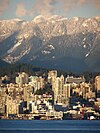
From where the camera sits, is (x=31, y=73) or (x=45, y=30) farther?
(x=45, y=30)

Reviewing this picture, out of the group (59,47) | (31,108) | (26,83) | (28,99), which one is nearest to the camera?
(31,108)

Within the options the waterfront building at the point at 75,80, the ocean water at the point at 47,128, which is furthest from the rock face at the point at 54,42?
the ocean water at the point at 47,128

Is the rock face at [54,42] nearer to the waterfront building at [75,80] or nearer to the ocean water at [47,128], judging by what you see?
the waterfront building at [75,80]

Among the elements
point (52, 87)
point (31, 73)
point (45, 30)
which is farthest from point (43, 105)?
point (45, 30)

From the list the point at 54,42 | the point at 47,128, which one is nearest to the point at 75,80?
the point at 47,128

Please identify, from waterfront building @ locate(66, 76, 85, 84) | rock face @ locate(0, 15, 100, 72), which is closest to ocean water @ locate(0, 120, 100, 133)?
waterfront building @ locate(66, 76, 85, 84)

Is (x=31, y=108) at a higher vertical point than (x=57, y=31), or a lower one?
lower

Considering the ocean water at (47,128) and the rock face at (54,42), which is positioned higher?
the rock face at (54,42)

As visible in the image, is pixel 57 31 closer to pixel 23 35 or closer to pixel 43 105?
pixel 23 35
